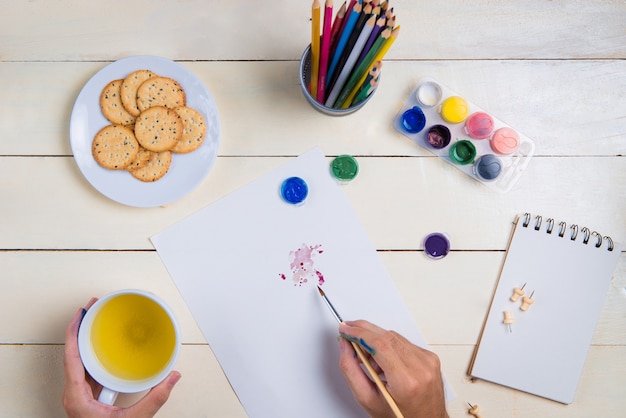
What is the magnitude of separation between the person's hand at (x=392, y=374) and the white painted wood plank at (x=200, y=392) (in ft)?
0.31

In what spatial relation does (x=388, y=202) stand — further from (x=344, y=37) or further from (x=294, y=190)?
(x=344, y=37)

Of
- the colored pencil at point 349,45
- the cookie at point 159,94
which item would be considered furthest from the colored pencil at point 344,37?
the cookie at point 159,94

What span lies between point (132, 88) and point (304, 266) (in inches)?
14.5

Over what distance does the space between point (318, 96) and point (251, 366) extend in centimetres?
41

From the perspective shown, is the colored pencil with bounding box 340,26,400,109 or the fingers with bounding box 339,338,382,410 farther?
the fingers with bounding box 339,338,382,410

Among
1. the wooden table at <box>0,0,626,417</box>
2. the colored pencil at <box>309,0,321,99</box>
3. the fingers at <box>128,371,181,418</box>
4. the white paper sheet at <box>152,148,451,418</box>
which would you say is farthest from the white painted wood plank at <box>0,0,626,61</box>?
the fingers at <box>128,371,181,418</box>

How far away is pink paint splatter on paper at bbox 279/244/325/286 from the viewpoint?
2.64 feet

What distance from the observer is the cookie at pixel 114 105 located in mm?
775

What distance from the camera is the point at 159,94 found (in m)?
0.77

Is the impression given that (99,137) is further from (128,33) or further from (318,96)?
(318,96)

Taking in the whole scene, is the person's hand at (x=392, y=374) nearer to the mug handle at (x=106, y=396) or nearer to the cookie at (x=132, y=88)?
the mug handle at (x=106, y=396)

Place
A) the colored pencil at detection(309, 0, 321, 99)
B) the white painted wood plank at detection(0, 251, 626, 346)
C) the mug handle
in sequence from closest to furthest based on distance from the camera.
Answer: the colored pencil at detection(309, 0, 321, 99)
the mug handle
the white painted wood plank at detection(0, 251, 626, 346)

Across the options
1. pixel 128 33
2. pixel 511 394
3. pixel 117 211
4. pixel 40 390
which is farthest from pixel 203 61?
pixel 511 394

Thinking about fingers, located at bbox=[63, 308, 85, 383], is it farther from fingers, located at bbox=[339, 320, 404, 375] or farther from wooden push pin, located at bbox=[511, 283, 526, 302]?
wooden push pin, located at bbox=[511, 283, 526, 302]
